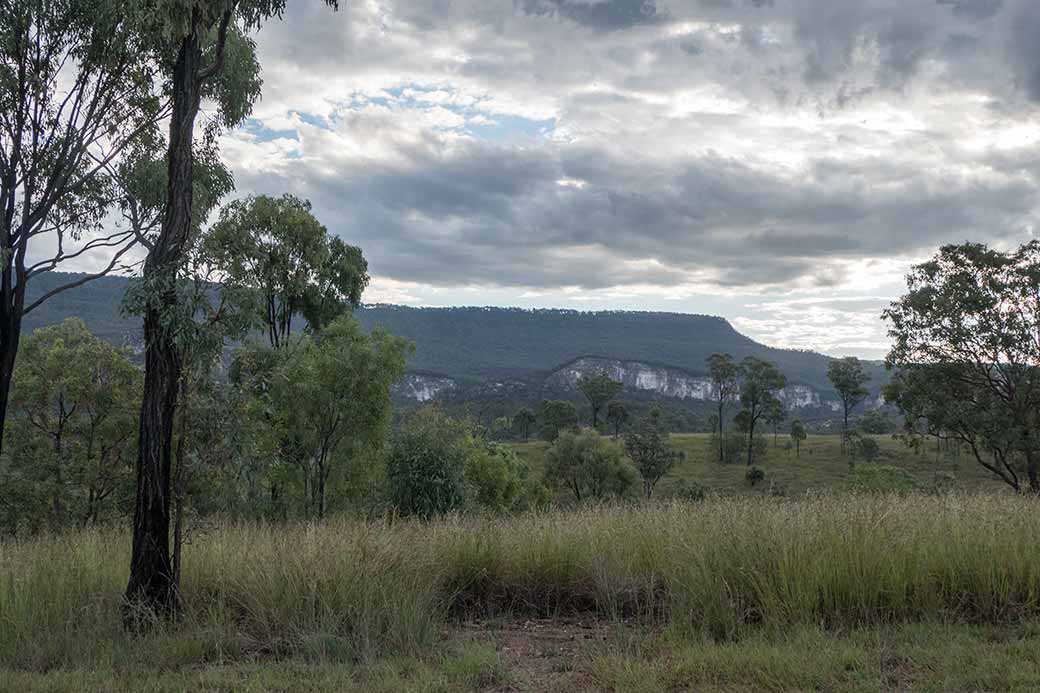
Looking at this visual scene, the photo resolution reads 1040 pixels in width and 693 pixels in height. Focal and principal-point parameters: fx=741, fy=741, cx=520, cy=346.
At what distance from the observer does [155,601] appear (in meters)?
7.75

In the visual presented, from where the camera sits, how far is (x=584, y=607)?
8.41m

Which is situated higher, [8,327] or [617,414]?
[8,327]

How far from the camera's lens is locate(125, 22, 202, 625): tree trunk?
7918 mm

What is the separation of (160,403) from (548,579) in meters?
4.80

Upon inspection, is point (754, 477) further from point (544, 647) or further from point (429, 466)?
point (544, 647)

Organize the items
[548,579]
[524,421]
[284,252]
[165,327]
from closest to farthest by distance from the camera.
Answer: [165,327] → [548,579] → [284,252] → [524,421]

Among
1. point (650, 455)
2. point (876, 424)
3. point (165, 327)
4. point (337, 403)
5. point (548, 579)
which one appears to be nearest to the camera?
point (165, 327)

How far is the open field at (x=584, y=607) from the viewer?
19.1 ft

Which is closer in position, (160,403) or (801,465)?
(160,403)

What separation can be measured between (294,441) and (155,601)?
22.6 metres

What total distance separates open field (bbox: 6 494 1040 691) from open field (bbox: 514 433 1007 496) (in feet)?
189

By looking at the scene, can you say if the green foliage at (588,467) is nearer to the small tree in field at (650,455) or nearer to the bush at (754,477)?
the small tree in field at (650,455)

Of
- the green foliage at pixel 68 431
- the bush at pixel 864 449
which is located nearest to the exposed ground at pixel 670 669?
the green foliage at pixel 68 431

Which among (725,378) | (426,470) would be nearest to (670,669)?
(426,470)
